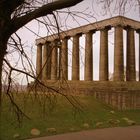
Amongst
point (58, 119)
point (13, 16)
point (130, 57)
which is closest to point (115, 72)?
point (130, 57)

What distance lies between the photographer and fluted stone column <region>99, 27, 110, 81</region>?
47719mm

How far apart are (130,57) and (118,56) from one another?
13.1 feet

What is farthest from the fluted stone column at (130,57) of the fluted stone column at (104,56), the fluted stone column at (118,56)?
the fluted stone column at (118,56)

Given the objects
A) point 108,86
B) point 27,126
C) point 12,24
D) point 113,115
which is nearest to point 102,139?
point 27,126

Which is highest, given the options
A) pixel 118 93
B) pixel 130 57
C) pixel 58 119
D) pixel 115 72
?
pixel 130 57

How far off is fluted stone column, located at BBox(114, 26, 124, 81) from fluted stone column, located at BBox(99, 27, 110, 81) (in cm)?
193

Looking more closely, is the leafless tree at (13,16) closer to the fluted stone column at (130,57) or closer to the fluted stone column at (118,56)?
the fluted stone column at (118,56)

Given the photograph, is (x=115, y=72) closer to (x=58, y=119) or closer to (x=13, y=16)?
(x=58, y=119)

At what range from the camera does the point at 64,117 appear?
30141mm

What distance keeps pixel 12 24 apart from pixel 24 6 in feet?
2.43

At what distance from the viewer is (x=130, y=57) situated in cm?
4944

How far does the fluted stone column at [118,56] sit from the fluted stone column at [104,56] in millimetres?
1927

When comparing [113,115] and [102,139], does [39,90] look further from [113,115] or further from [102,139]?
[113,115]

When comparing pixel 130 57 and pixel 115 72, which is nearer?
pixel 115 72
